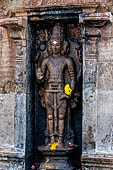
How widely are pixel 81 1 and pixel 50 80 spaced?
2.09m

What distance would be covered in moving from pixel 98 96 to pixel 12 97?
7.16 ft

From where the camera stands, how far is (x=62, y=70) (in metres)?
8.60

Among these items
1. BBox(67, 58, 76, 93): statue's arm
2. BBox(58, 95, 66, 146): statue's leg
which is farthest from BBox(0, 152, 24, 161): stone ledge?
BBox(67, 58, 76, 93): statue's arm

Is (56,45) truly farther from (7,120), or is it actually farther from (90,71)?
(7,120)

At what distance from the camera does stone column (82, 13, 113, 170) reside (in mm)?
7895

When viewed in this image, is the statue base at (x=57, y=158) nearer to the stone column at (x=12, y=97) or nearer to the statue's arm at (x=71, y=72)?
the stone column at (x=12, y=97)

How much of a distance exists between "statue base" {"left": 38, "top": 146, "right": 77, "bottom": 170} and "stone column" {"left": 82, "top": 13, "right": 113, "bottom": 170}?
693mm

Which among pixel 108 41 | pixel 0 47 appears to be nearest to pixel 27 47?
pixel 0 47

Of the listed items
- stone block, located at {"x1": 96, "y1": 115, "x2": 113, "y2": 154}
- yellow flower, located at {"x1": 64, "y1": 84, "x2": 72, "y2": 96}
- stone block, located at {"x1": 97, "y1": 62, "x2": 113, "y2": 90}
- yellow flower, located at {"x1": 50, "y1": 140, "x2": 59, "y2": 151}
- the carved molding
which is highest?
the carved molding

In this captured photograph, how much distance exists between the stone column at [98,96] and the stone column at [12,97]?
158 centimetres

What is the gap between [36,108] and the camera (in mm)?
9141

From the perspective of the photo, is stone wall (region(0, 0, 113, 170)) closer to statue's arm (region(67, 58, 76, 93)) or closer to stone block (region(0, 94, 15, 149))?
stone block (region(0, 94, 15, 149))

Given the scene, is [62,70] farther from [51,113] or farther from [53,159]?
[53,159]

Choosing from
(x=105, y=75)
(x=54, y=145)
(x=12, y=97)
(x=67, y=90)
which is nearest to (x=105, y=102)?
(x=105, y=75)
